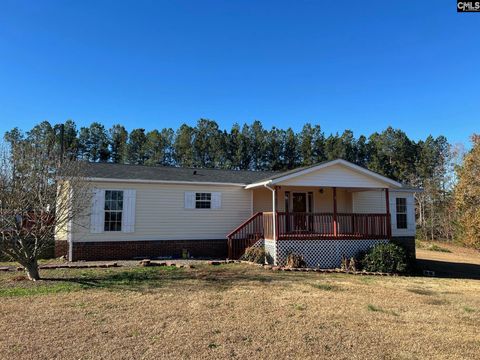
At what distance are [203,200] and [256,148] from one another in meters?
29.0

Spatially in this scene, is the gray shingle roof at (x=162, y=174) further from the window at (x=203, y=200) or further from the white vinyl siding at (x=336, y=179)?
the white vinyl siding at (x=336, y=179)

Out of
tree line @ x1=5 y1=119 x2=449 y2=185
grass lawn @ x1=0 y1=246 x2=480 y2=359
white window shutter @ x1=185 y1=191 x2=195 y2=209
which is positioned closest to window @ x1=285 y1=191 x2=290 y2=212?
white window shutter @ x1=185 y1=191 x2=195 y2=209

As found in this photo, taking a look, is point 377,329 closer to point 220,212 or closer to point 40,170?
point 40,170

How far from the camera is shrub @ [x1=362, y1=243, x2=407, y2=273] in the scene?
1264 cm

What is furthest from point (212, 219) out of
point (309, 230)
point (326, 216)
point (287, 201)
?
point (326, 216)

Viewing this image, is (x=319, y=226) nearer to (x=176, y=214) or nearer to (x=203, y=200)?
(x=203, y=200)

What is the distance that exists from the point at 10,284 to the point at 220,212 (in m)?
8.21

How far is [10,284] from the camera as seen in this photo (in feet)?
29.6

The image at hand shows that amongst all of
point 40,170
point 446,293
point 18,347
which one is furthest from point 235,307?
point 40,170

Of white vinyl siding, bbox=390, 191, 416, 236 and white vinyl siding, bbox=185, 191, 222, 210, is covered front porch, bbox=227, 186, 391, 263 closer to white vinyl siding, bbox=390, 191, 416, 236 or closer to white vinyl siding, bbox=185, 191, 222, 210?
white vinyl siding, bbox=390, 191, 416, 236

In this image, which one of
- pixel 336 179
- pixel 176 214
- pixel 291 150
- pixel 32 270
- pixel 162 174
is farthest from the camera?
pixel 291 150

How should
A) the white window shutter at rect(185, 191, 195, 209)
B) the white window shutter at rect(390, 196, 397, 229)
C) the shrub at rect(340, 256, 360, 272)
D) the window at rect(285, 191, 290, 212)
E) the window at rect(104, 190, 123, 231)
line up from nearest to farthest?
the shrub at rect(340, 256, 360, 272), the window at rect(104, 190, 123, 231), the white window shutter at rect(185, 191, 195, 209), the window at rect(285, 191, 290, 212), the white window shutter at rect(390, 196, 397, 229)

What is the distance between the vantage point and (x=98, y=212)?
13.9 m

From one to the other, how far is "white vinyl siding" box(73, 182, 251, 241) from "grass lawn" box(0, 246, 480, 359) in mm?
3957
